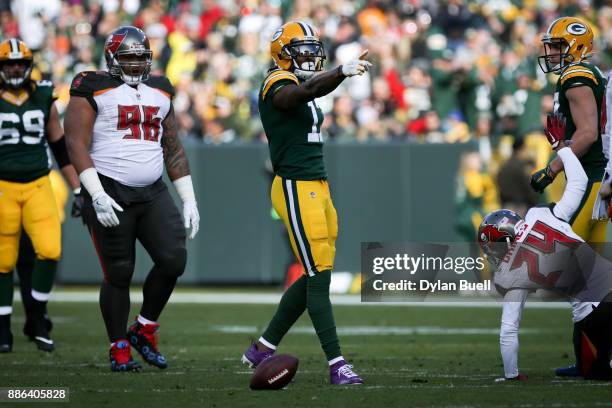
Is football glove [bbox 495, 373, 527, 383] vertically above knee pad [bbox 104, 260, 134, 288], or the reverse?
knee pad [bbox 104, 260, 134, 288]

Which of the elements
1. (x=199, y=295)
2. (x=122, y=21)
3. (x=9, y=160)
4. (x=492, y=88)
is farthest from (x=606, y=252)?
(x=122, y=21)

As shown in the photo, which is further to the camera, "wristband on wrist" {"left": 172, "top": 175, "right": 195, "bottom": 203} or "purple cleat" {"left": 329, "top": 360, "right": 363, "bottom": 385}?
"wristband on wrist" {"left": 172, "top": 175, "right": 195, "bottom": 203}

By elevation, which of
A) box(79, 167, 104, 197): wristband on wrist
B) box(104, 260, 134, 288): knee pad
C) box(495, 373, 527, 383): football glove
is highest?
box(79, 167, 104, 197): wristband on wrist

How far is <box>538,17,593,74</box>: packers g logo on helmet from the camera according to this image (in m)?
6.97

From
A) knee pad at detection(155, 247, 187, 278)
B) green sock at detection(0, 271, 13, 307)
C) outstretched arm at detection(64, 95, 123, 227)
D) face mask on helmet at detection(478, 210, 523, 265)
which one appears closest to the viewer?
face mask on helmet at detection(478, 210, 523, 265)

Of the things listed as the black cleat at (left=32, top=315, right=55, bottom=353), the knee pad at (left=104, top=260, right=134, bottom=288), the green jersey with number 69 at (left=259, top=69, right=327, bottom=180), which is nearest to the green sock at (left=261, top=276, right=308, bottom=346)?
the green jersey with number 69 at (left=259, top=69, right=327, bottom=180)

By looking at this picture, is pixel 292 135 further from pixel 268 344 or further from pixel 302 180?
pixel 268 344

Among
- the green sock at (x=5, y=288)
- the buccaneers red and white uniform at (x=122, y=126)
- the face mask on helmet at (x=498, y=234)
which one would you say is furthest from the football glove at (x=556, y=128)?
the green sock at (x=5, y=288)

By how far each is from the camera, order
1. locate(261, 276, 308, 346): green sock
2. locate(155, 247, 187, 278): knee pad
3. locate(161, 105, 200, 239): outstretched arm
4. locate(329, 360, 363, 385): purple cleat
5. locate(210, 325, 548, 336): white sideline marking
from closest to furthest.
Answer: locate(329, 360, 363, 385): purple cleat → locate(261, 276, 308, 346): green sock → locate(155, 247, 187, 278): knee pad → locate(161, 105, 200, 239): outstretched arm → locate(210, 325, 548, 336): white sideline marking

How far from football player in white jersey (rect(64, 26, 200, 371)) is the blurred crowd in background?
713 cm

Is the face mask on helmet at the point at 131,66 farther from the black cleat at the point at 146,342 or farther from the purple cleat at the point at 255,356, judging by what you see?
the purple cleat at the point at 255,356

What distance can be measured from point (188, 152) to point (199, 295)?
77.1 inches

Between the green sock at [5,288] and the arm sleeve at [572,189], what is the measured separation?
3.92 m

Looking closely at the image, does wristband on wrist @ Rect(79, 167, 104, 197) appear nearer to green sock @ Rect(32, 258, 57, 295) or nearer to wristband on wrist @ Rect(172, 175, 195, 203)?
wristband on wrist @ Rect(172, 175, 195, 203)
